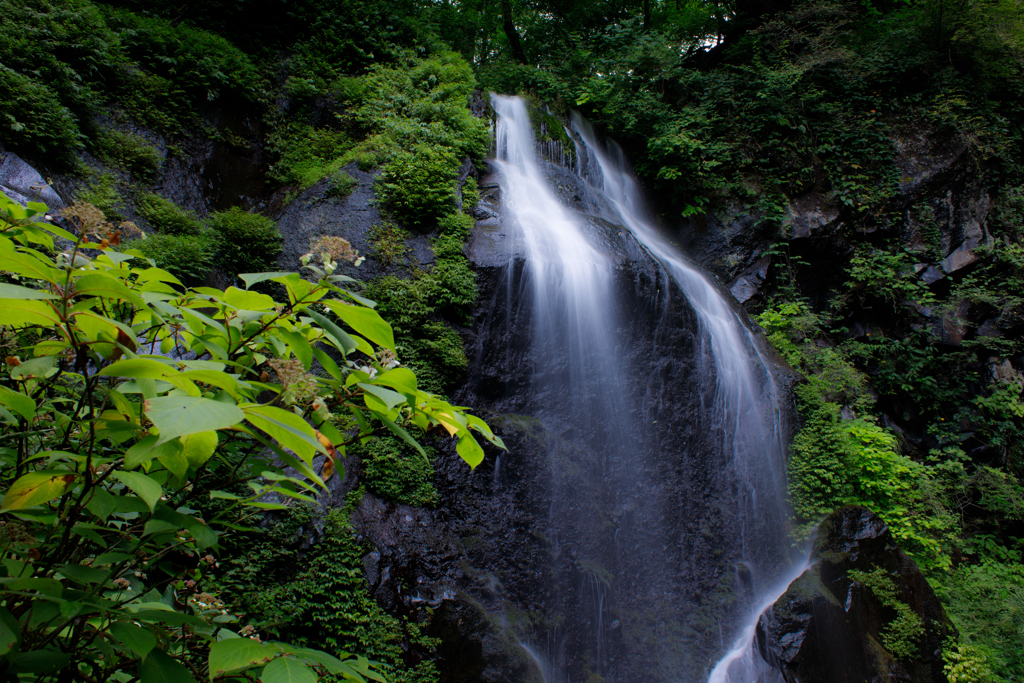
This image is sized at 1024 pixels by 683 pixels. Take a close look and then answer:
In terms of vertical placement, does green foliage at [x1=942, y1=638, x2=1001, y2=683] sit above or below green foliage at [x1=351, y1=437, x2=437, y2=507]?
above

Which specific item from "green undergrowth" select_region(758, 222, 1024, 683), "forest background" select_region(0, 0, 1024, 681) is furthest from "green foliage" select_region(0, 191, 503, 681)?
"green undergrowth" select_region(758, 222, 1024, 683)

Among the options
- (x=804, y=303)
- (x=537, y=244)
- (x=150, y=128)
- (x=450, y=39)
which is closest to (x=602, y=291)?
(x=537, y=244)

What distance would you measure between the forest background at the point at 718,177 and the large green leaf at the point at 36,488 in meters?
2.74

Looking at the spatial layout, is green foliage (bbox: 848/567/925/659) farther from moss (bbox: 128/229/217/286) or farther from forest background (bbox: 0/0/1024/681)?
moss (bbox: 128/229/217/286)

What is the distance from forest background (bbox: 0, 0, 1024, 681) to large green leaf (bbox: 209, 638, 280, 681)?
112 inches

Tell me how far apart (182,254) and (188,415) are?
18.1ft

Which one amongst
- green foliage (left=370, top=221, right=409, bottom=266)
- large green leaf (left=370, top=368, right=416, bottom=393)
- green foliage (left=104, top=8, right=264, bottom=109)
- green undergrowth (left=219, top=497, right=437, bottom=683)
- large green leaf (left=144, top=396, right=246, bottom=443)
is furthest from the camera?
green foliage (left=104, top=8, right=264, bottom=109)

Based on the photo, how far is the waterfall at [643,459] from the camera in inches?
182

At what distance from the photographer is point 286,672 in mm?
757

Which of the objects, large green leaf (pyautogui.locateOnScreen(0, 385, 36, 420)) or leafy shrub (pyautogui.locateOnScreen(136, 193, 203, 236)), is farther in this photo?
leafy shrub (pyautogui.locateOnScreen(136, 193, 203, 236))

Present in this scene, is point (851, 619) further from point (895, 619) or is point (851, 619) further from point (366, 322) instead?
point (366, 322)

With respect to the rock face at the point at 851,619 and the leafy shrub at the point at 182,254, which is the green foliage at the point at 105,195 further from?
the rock face at the point at 851,619

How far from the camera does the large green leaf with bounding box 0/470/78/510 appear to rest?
0.74 m

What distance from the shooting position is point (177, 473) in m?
0.75
